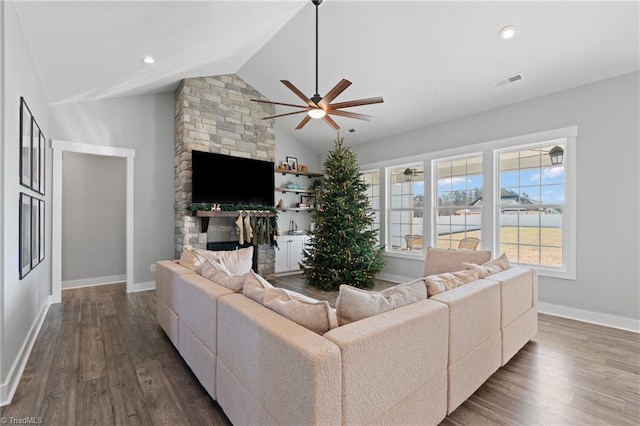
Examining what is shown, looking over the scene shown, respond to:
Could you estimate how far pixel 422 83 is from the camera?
4.38m

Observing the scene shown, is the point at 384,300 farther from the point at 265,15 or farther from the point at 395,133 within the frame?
the point at 395,133

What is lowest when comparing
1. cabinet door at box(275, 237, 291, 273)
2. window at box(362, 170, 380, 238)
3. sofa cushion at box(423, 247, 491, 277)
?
cabinet door at box(275, 237, 291, 273)

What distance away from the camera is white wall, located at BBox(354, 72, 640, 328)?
11.3 ft

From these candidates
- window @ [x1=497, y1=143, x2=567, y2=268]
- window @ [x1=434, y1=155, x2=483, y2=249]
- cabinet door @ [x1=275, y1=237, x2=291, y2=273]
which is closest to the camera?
window @ [x1=497, y1=143, x2=567, y2=268]

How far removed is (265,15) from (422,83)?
91.6 inches

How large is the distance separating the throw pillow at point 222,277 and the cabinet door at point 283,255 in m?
3.83

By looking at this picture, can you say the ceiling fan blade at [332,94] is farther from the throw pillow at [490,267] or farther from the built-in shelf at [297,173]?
the built-in shelf at [297,173]

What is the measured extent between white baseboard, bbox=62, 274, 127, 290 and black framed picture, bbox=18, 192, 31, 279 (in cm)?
285

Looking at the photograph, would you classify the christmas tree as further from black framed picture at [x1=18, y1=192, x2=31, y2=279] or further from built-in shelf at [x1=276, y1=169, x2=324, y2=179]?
black framed picture at [x1=18, y1=192, x2=31, y2=279]

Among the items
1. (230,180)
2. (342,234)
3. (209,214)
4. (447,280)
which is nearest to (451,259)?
(447,280)

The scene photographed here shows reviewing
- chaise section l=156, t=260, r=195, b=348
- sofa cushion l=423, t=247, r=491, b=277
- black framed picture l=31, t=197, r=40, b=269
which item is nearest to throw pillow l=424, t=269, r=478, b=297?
sofa cushion l=423, t=247, r=491, b=277

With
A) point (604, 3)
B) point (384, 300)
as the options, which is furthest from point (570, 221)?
point (384, 300)

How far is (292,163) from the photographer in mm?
7004

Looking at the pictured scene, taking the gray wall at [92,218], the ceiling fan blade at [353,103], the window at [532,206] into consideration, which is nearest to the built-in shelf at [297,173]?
the gray wall at [92,218]
